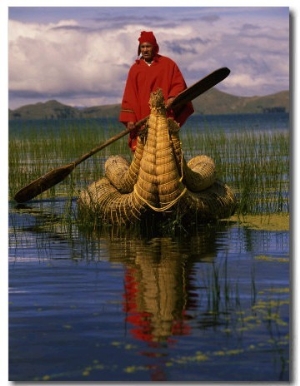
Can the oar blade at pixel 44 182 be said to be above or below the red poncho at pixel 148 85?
below

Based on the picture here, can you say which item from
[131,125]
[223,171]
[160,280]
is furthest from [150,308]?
[223,171]

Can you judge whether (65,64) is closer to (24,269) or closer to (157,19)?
(157,19)

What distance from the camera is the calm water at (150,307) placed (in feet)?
16.4

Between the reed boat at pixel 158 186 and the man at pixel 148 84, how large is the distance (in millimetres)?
453

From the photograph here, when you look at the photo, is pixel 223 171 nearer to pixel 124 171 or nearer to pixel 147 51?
pixel 124 171

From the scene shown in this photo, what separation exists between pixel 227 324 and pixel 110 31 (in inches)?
103

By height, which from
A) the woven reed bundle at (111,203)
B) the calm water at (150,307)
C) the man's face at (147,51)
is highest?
the man's face at (147,51)

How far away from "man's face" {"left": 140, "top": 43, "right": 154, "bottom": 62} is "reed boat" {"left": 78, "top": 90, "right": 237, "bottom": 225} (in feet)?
2.05

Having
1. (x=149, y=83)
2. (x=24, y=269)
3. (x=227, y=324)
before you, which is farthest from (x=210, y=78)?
(x=227, y=324)

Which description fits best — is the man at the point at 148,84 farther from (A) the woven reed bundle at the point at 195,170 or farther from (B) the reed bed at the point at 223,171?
(B) the reed bed at the point at 223,171

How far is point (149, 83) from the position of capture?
852cm

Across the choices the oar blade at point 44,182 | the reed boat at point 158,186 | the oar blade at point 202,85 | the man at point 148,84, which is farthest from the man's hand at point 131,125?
the oar blade at point 44,182

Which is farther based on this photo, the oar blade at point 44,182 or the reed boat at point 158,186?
the oar blade at point 44,182

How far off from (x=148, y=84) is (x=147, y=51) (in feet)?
0.94
